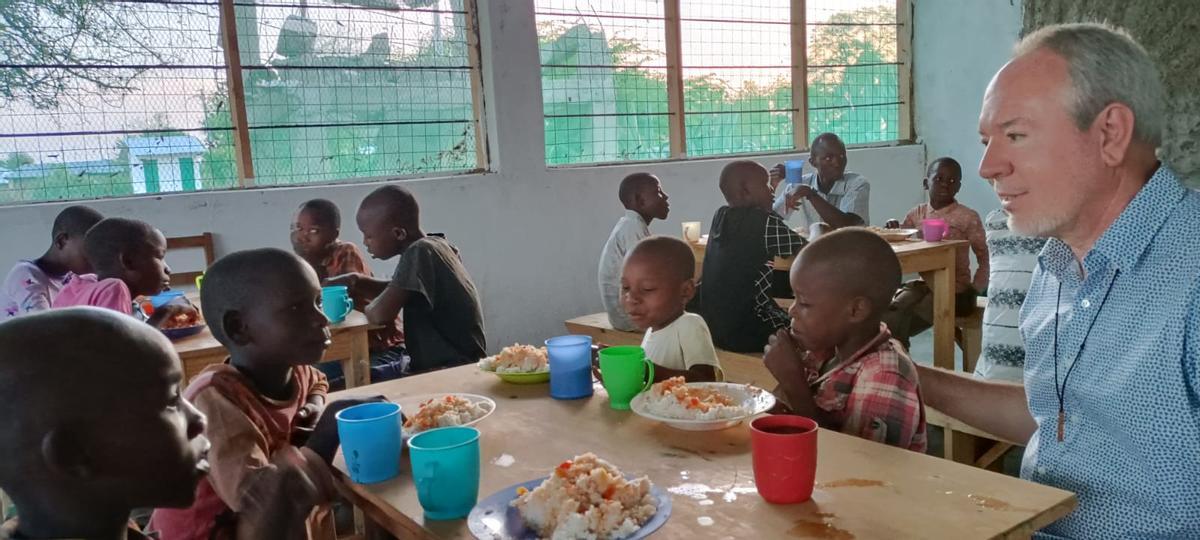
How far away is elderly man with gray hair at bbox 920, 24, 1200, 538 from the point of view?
1.50 metres

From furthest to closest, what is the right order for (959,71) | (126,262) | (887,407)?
(959,71)
(126,262)
(887,407)

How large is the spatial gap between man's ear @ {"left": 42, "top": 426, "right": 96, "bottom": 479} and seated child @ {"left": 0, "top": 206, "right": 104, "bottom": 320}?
8.72 ft

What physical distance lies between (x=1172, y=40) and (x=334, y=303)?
4.76 m

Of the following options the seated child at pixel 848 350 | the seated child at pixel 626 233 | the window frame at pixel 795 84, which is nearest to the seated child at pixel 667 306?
→ the seated child at pixel 848 350

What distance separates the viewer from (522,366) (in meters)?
2.29

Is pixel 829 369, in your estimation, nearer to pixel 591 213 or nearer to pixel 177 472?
pixel 177 472

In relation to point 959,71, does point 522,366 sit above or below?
below

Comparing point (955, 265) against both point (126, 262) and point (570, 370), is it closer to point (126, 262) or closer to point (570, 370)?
point (570, 370)

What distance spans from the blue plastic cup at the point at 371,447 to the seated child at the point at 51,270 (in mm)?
2531

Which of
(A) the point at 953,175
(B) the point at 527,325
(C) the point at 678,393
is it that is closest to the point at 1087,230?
(C) the point at 678,393

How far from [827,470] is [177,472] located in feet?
3.56

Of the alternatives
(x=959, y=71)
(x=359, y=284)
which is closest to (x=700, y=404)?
(x=359, y=284)

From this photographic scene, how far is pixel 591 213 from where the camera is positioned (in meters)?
6.79

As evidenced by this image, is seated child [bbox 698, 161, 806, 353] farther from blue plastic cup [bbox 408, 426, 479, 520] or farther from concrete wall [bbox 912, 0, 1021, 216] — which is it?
concrete wall [bbox 912, 0, 1021, 216]
